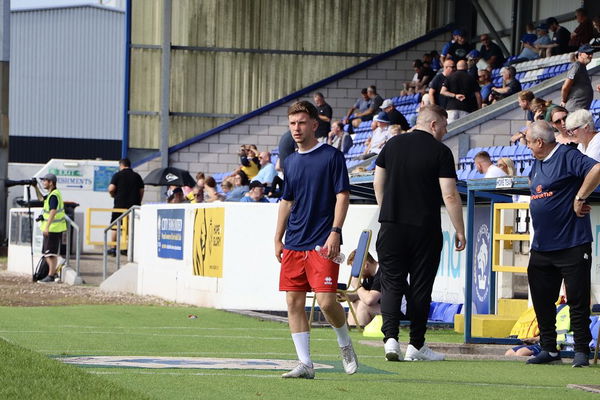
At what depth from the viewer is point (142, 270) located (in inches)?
851

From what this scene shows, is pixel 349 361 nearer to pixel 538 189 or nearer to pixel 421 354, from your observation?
pixel 421 354

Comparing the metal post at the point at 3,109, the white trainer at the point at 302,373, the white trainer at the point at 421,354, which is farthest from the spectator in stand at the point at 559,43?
the white trainer at the point at 302,373

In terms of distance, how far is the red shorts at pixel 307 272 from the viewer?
8250 millimetres

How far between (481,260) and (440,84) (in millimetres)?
8711

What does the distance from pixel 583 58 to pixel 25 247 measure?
15.3 metres

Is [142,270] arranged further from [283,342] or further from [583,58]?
[283,342]

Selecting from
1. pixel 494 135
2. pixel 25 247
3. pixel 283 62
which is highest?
pixel 283 62

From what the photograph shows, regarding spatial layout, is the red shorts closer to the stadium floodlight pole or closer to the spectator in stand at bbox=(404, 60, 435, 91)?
the stadium floodlight pole

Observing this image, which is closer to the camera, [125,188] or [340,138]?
[340,138]

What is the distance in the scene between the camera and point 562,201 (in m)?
9.86

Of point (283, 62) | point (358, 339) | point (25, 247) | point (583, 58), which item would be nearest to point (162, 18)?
point (283, 62)

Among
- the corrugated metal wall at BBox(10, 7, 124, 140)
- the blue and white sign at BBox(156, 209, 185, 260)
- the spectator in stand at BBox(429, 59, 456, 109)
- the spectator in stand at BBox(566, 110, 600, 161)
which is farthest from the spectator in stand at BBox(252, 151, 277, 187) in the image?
the corrugated metal wall at BBox(10, 7, 124, 140)

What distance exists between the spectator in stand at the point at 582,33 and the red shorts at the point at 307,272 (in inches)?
687

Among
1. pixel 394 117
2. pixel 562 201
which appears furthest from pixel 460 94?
pixel 562 201
